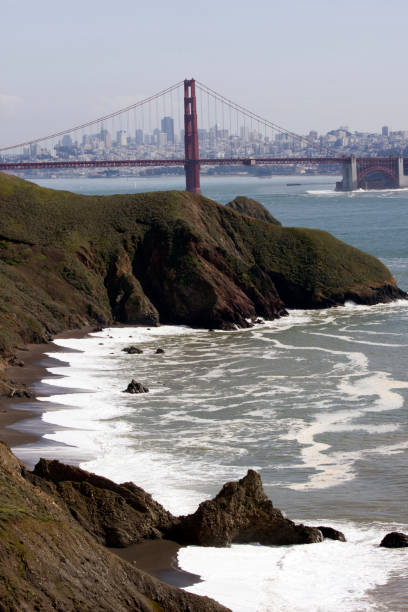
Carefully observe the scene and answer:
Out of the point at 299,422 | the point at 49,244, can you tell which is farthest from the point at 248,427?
the point at 49,244

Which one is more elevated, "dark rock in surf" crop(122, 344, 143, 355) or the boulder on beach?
the boulder on beach

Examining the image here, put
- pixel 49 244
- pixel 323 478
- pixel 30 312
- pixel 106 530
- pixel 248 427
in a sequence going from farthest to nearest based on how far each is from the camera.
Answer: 1. pixel 49 244
2. pixel 30 312
3. pixel 248 427
4. pixel 323 478
5. pixel 106 530

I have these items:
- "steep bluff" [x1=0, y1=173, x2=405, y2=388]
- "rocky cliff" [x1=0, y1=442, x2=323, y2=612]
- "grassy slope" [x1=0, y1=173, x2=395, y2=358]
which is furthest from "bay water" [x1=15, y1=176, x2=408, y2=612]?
"grassy slope" [x1=0, y1=173, x2=395, y2=358]

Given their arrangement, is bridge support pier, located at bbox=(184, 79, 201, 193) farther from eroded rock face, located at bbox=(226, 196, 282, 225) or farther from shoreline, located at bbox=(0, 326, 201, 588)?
shoreline, located at bbox=(0, 326, 201, 588)

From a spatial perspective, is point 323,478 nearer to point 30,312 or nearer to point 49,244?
point 30,312

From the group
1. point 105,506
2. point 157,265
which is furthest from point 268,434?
point 157,265

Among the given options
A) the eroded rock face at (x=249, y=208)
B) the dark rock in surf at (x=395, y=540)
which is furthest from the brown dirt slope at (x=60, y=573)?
the eroded rock face at (x=249, y=208)
